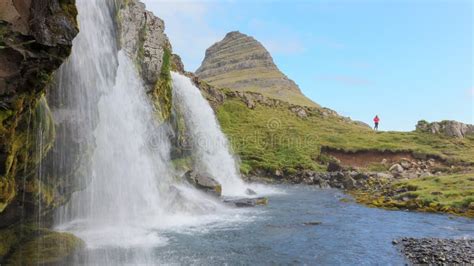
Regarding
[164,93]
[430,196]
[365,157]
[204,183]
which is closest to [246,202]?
[204,183]

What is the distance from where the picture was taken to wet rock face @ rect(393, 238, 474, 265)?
17891mm

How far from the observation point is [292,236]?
23297 mm

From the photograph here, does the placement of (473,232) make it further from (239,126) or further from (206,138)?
(239,126)

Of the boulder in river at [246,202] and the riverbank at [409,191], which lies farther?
the boulder in river at [246,202]

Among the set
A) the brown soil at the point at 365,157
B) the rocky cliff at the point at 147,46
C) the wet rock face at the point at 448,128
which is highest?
the rocky cliff at the point at 147,46

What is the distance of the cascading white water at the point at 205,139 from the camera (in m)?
47.8

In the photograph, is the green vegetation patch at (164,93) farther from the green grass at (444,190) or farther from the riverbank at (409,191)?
the green grass at (444,190)

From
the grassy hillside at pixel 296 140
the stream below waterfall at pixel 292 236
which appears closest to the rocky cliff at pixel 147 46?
the stream below waterfall at pixel 292 236

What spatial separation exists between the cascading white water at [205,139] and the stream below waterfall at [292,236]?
14794mm

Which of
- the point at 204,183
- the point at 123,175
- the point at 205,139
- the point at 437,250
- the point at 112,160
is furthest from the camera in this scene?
the point at 205,139

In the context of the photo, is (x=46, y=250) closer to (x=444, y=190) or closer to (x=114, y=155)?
(x=114, y=155)

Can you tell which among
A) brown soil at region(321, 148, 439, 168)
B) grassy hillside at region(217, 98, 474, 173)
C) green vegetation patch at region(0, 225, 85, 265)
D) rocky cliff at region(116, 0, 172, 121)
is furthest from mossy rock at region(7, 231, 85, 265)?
brown soil at region(321, 148, 439, 168)

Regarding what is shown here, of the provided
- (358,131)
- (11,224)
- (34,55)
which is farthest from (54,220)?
(358,131)

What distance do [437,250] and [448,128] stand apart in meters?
69.4
